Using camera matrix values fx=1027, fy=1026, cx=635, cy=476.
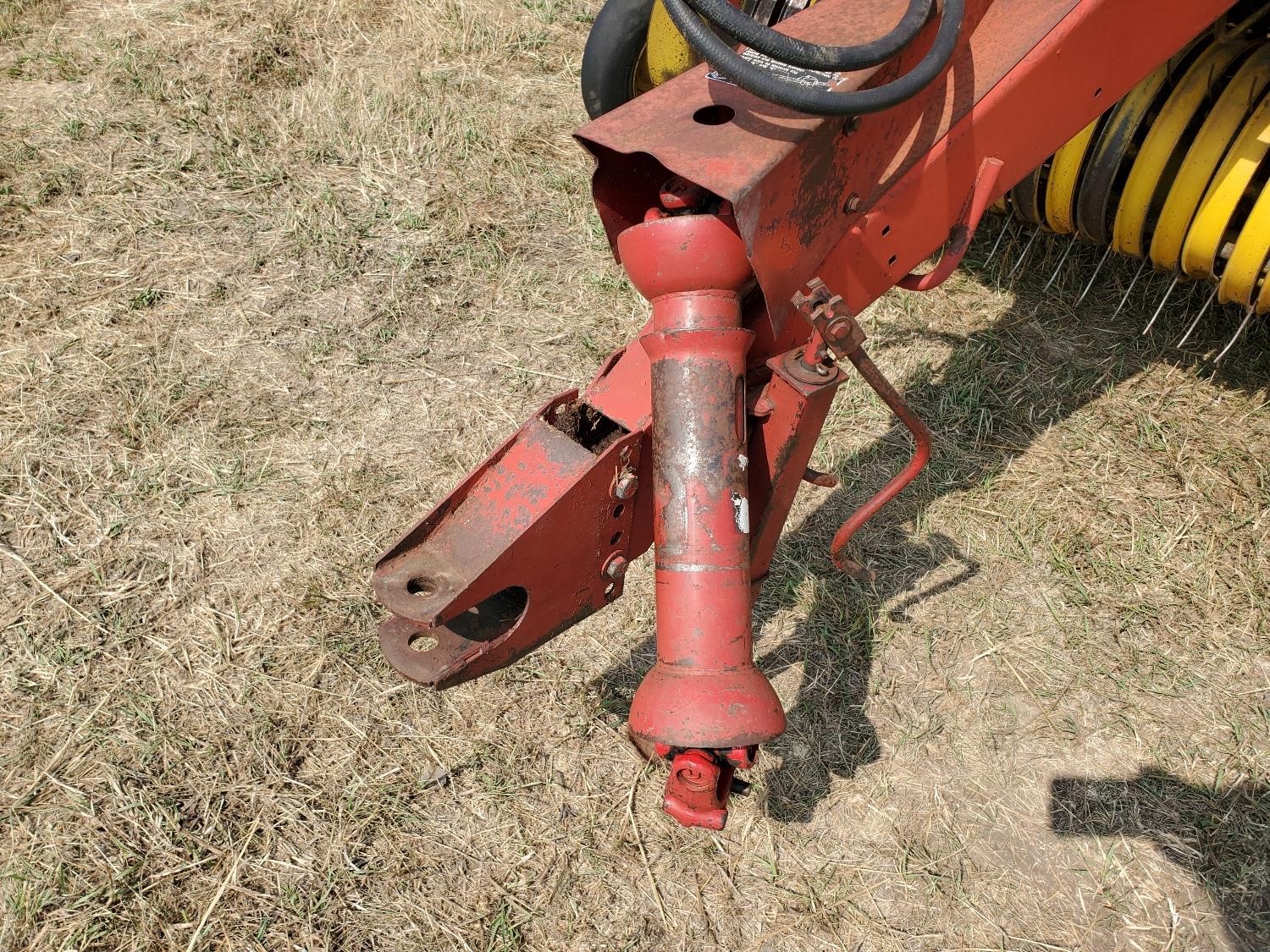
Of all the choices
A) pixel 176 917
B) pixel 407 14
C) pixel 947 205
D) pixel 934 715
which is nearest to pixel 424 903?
pixel 176 917

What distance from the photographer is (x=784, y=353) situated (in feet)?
6.37

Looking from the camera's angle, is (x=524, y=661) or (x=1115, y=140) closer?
(x=524, y=661)

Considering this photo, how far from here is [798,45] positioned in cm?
157

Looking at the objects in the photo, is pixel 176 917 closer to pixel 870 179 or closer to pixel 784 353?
pixel 784 353

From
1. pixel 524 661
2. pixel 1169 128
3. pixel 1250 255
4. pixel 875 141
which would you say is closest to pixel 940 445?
pixel 1250 255

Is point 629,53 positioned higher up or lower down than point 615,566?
higher up

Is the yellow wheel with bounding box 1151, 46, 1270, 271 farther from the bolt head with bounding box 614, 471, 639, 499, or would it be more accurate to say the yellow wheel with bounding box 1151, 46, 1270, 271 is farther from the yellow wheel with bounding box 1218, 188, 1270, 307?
the bolt head with bounding box 614, 471, 639, 499

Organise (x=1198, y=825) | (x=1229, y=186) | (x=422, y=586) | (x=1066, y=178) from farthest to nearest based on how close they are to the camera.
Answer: (x=1066, y=178) → (x=1229, y=186) → (x=1198, y=825) → (x=422, y=586)

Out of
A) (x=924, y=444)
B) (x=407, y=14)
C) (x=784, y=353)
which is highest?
(x=784, y=353)

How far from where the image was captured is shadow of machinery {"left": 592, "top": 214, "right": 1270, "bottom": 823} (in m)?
2.75

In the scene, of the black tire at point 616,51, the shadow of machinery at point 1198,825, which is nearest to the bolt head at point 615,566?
the shadow of machinery at point 1198,825

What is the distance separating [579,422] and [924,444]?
2.36 ft

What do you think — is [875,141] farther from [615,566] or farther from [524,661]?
[524,661]

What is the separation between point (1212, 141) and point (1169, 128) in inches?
5.5
